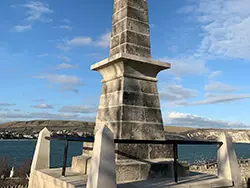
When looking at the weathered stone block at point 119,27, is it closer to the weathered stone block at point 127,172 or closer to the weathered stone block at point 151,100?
the weathered stone block at point 151,100

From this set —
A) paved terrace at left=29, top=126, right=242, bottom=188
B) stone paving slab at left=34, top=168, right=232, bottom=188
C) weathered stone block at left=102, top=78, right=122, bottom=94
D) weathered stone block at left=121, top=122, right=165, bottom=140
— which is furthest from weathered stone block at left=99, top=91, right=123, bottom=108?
stone paving slab at left=34, top=168, right=232, bottom=188

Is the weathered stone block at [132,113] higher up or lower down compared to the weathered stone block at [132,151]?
higher up

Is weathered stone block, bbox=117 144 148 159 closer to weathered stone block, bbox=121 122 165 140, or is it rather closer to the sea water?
weathered stone block, bbox=121 122 165 140

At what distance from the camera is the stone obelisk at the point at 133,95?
520 centimetres

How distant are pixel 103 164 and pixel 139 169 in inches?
69.1

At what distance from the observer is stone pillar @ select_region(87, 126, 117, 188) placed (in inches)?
132

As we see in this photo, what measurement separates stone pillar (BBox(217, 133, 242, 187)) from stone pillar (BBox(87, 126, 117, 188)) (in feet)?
8.97

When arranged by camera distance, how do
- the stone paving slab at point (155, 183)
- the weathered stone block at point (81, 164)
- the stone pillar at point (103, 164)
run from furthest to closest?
the weathered stone block at point (81, 164) < the stone paving slab at point (155, 183) < the stone pillar at point (103, 164)

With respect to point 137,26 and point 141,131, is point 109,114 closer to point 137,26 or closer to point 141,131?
point 141,131

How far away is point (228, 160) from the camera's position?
4.91 m

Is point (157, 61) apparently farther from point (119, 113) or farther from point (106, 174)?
point (106, 174)

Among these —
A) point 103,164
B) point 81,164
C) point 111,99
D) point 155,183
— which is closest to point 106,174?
point 103,164

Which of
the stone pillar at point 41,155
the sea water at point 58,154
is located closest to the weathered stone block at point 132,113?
the stone pillar at point 41,155

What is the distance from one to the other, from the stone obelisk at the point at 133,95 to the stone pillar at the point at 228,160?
121cm
